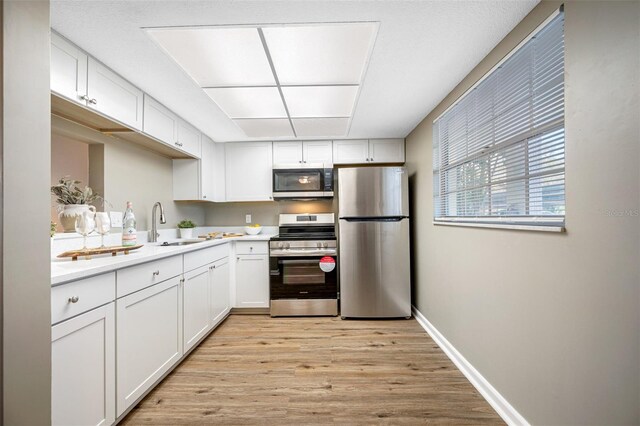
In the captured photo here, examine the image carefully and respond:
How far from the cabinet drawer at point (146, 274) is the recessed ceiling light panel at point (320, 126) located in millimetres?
1748

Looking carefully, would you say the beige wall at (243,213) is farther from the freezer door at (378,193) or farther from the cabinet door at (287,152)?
the freezer door at (378,193)

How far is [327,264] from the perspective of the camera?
3.24 m

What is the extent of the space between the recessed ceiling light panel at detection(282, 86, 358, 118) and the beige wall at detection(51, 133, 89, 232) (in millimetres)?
1631

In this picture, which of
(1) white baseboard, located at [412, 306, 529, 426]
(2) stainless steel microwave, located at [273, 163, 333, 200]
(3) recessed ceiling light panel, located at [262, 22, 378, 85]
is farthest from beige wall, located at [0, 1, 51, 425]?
(2) stainless steel microwave, located at [273, 163, 333, 200]

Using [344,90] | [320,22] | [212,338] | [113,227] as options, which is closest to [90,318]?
[113,227]

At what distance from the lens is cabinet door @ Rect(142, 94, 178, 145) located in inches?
89.6

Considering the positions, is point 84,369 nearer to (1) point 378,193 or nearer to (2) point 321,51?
(2) point 321,51

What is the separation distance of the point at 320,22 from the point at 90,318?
1.82 metres

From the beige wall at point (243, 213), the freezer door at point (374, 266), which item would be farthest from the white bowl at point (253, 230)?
the freezer door at point (374, 266)

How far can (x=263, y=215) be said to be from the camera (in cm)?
403

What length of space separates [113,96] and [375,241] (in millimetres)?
2565

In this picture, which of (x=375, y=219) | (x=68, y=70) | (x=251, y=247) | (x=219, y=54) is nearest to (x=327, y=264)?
Result: (x=375, y=219)

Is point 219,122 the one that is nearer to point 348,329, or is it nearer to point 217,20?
point 217,20

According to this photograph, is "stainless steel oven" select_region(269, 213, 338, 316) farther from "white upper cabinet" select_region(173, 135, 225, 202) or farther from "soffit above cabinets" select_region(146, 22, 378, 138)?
"soffit above cabinets" select_region(146, 22, 378, 138)
